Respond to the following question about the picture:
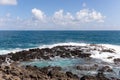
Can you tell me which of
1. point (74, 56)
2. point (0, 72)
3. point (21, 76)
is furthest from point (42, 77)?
point (74, 56)

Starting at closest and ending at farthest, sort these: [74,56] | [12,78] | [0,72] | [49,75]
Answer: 1. [12,78]
2. [0,72]
3. [49,75]
4. [74,56]

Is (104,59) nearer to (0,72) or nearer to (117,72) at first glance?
(117,72)

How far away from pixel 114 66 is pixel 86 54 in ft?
34.6

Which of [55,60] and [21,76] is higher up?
[21,76]

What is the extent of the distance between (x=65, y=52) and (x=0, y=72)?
28.0m

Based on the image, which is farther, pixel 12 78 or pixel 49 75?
pixel 49 75

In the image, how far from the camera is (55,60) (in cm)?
4109

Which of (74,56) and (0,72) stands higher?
(0,72)

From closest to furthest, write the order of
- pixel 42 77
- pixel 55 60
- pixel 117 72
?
1. pixel 42 77
2. pixel 117 72
3. pixel 55 60

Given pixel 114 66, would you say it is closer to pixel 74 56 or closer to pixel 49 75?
pixel 74 56

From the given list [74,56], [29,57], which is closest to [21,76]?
[29,57]

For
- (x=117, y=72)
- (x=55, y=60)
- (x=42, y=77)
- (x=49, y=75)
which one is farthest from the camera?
(x=55, y=60)

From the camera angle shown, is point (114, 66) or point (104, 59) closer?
point (114, 66)

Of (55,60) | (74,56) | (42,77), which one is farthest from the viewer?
(74,56)
